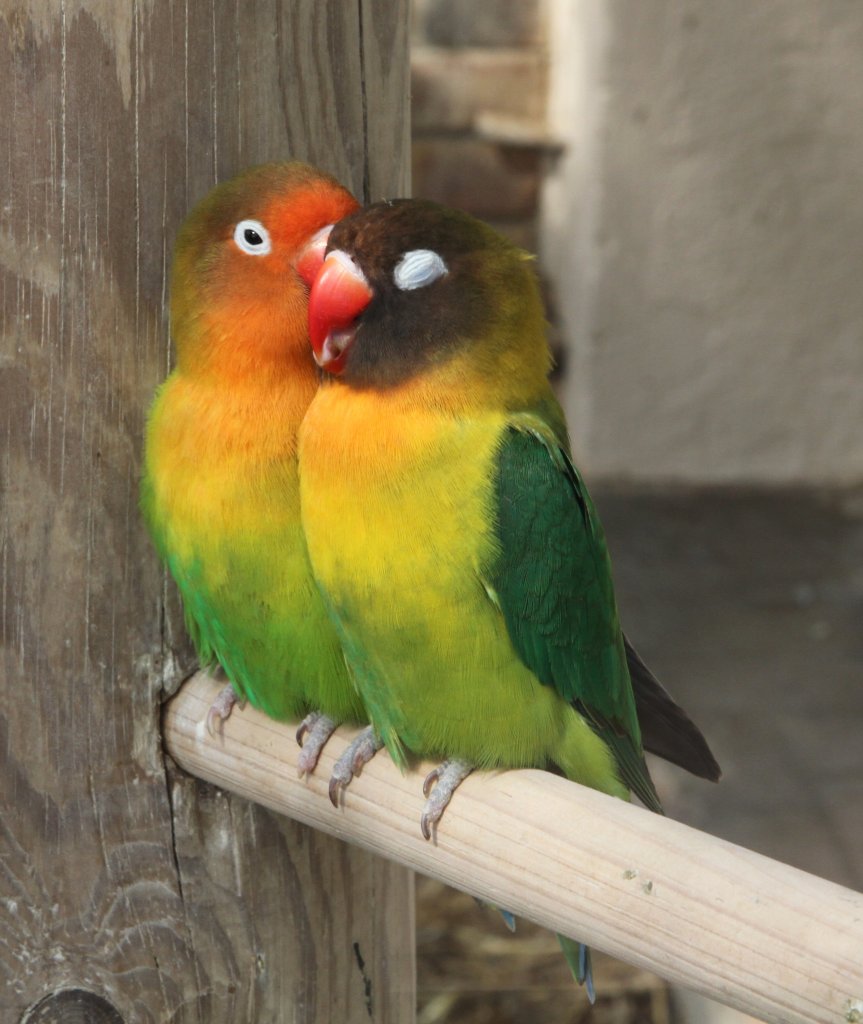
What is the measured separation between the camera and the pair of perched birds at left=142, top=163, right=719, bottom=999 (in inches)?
50.7

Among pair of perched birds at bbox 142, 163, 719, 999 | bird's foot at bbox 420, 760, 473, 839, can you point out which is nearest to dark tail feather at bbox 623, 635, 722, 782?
pair of perched birds at bbox 142, 163, 719, 999

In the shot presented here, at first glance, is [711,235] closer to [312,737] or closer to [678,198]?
[678,198]

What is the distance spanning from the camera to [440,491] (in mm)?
1301

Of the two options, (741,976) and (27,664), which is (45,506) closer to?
(27,664)

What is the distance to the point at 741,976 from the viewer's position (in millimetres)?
1005

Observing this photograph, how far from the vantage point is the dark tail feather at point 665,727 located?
154 centimetres

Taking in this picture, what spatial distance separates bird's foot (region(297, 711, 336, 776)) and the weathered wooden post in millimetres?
113

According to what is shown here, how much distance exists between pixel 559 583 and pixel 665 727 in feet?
0.97

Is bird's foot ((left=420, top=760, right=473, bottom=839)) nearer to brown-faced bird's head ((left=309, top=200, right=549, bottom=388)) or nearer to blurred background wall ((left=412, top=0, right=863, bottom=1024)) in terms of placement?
brown-faced bird's head ((left=309, top=200, right=549, bottom=388))

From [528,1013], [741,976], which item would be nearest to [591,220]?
[528,1013]

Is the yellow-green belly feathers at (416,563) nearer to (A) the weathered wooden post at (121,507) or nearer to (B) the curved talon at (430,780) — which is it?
(B) the curved talon at (430,780)

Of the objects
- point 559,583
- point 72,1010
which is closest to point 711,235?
point 559,583

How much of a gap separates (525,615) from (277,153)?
520 mm

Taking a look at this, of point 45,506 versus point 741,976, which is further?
point 45,506
